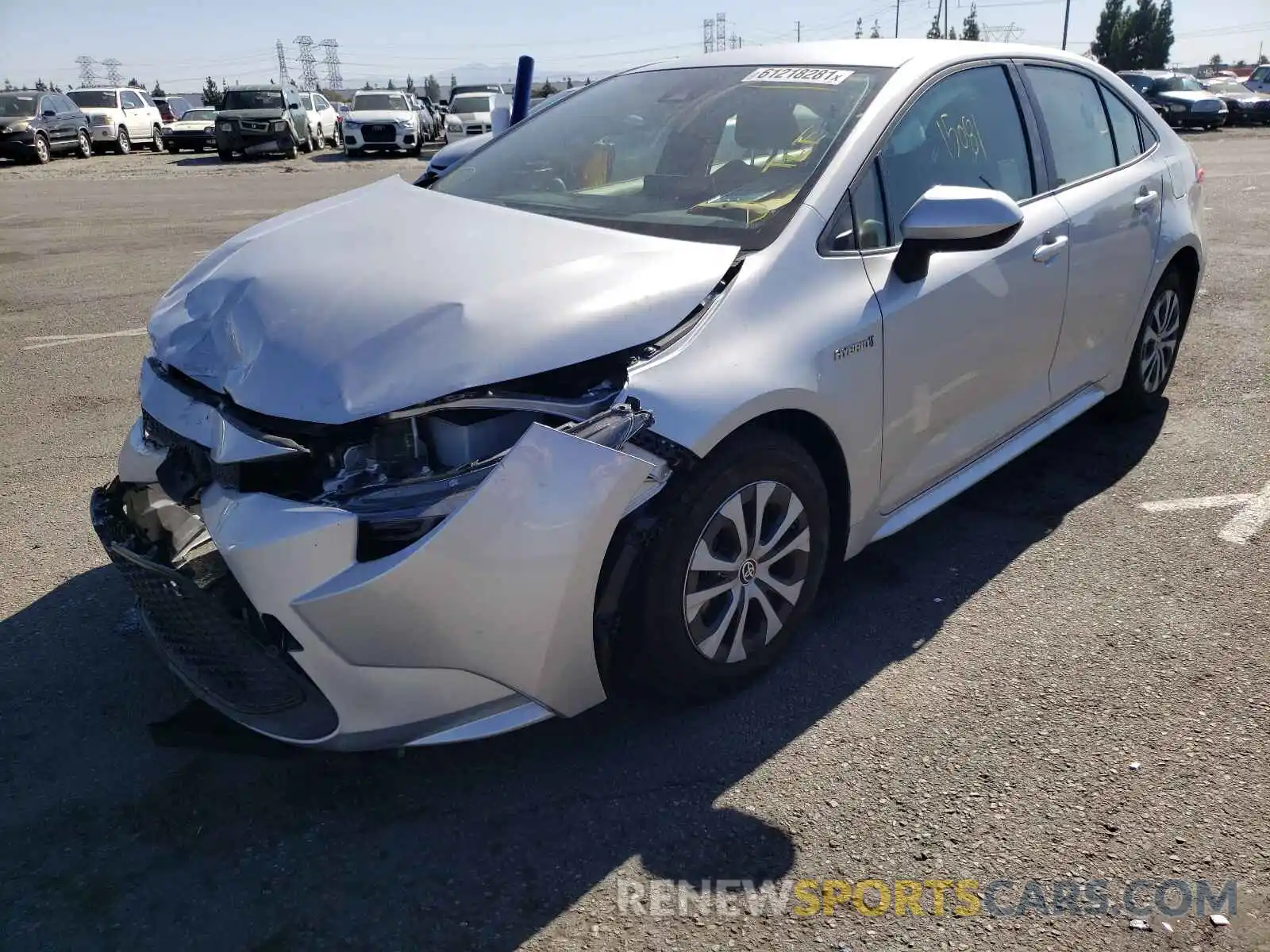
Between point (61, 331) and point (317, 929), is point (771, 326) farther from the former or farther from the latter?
point (61, 331)

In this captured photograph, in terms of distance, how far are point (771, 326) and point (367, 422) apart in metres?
1.06

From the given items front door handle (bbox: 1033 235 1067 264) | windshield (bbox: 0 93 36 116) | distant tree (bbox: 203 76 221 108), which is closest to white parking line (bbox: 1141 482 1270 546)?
front door handle (bbox: 1033 235 1067 264)

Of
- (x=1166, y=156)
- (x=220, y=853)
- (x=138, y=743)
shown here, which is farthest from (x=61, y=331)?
(x=1166, y=156)

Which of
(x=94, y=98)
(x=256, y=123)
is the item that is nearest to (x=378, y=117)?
(x=256, y=123)

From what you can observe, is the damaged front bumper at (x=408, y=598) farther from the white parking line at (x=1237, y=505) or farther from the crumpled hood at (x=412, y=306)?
the white parking line at (x=1237, y=505)

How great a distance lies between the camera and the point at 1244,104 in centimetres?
3225

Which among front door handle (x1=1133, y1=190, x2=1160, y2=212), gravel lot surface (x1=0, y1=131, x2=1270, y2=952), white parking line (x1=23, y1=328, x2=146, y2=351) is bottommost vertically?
gravel lot surface (x1=0, y1=131, x2=1270, y2=952)

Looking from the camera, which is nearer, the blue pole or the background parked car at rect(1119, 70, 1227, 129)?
the blue pole

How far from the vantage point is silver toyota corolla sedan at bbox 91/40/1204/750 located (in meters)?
2.25

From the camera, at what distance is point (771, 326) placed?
2.67 meters

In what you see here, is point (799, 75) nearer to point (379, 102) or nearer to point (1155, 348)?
point (1155, 348)

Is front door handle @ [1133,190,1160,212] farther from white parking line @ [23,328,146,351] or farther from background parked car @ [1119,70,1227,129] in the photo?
background parked car @ [1119,70,1227,129]

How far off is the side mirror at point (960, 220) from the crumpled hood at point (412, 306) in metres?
0.57

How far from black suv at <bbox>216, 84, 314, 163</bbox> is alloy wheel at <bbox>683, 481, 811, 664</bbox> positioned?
85.2 feet
